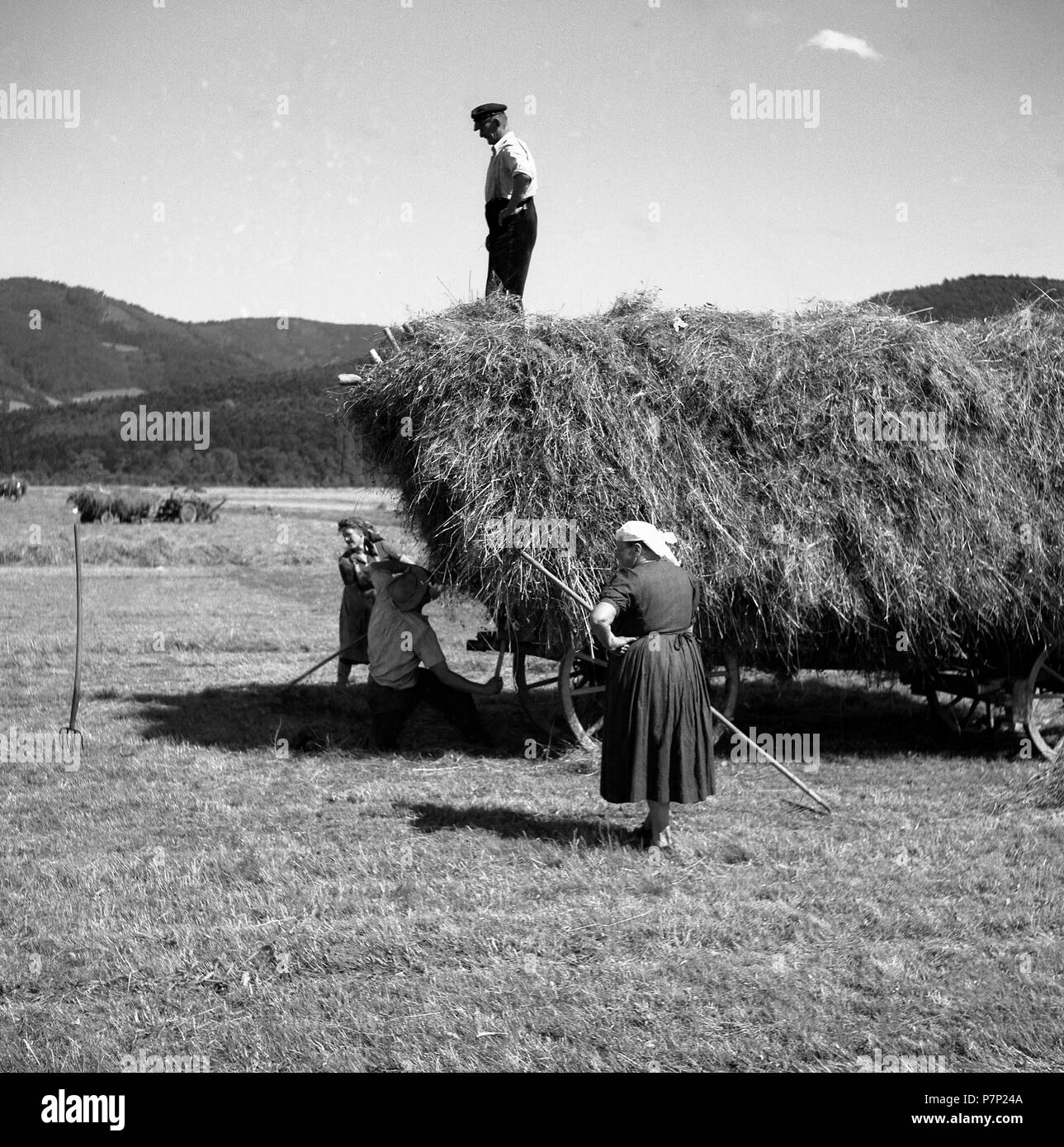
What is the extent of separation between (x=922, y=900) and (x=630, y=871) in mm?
1477

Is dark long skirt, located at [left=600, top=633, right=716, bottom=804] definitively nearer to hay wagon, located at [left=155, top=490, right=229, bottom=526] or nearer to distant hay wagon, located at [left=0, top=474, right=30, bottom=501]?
hay wagon, located at [left=155, top=490, right=229, bottom=526]

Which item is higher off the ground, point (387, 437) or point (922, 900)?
point (387, 437)

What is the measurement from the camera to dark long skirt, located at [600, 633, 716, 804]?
623 cm

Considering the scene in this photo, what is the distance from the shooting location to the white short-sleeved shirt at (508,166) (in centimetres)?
900

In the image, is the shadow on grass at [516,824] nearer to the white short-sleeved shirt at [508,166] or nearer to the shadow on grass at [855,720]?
the shadow on grass at [855,720]

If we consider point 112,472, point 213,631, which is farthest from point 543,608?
point 112,472

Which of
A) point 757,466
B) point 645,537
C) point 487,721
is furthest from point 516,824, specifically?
point 487,721

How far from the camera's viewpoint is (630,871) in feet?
20.1

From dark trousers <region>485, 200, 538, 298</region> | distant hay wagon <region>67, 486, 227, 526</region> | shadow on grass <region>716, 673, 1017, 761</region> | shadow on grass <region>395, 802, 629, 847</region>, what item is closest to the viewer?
shadow on grass <region>395, 802, 629, 847</region>

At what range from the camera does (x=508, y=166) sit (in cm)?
904

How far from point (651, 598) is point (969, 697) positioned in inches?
182

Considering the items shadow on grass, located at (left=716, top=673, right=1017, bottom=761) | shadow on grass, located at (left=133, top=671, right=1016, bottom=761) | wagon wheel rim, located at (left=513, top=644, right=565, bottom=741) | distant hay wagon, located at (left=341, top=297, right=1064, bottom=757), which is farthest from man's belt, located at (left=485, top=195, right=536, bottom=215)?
shadow on grass, located at (left=716, top=673, right=1017, bottom=761)

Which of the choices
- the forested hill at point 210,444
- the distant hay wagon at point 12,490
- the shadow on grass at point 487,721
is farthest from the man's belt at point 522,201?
the forested hill at point 210,444
